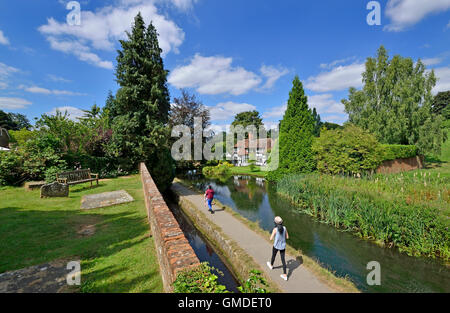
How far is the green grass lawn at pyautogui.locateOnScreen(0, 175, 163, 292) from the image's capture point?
4.20 m

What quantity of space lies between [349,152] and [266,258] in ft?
43.8

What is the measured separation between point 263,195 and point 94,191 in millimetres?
13024

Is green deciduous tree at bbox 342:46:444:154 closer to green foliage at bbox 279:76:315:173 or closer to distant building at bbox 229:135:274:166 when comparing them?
green foliage at bbox 279:76:315:173

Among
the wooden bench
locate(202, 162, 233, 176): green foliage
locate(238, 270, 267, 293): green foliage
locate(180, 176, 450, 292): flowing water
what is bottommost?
locate(180, 176, 450, 292): flowing water

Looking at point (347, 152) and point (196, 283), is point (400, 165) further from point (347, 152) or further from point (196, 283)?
point (196, 283)

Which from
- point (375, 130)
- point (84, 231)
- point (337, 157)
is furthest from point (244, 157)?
point (84, 231)

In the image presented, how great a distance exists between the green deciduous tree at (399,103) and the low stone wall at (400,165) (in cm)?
173

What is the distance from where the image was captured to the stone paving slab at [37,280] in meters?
3.54

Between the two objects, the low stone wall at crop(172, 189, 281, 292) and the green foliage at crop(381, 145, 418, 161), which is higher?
the green foliage at crop(381, 145, 418, 161)

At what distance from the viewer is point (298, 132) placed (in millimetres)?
18422

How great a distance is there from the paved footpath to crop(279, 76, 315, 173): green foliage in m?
10.6

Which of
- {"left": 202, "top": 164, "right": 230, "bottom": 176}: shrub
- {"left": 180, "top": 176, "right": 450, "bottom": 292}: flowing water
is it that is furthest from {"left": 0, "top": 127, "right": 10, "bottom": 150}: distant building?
{"left": 180, "top": 176, "right": 450, "bottom": 292}: flowing water

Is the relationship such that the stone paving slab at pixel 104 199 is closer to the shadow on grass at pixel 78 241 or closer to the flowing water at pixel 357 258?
the shadow on grass at pixel 78 241

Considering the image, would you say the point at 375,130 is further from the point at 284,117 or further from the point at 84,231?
the point at 84,231
